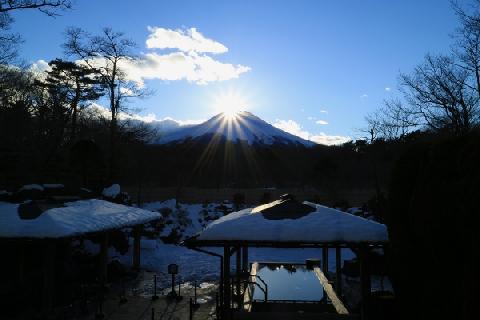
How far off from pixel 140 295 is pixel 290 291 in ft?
17.2

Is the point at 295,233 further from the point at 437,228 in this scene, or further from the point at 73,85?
the point at 73,85

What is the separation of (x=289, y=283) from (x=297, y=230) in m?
5.43

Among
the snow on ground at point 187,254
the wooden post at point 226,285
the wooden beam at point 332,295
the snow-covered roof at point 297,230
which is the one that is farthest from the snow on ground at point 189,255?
the snow-covered roof at point 297,230

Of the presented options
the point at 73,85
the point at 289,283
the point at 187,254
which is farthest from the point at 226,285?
the point at 73,85

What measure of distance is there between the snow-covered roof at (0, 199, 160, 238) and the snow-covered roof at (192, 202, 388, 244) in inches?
163

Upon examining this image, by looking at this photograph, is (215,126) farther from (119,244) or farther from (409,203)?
(409,203)

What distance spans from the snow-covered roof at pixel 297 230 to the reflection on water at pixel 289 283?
3.51 meters

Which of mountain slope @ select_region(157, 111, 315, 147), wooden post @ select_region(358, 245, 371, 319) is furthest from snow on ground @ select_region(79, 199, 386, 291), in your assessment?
mountain slope @ select_region(157, 111, 315, 147)

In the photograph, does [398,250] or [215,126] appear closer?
[398,250]

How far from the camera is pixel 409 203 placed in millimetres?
8117

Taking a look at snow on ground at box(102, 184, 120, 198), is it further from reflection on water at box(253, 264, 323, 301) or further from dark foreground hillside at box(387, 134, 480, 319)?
dark foreground hillside at box(387, 134, 480, 319)

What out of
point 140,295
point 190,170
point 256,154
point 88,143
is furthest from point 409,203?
point 256,154

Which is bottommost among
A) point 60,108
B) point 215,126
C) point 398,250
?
point 398,250

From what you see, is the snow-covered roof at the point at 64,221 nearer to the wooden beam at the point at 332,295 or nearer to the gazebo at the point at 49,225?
the gazebo at the point at 49,225
